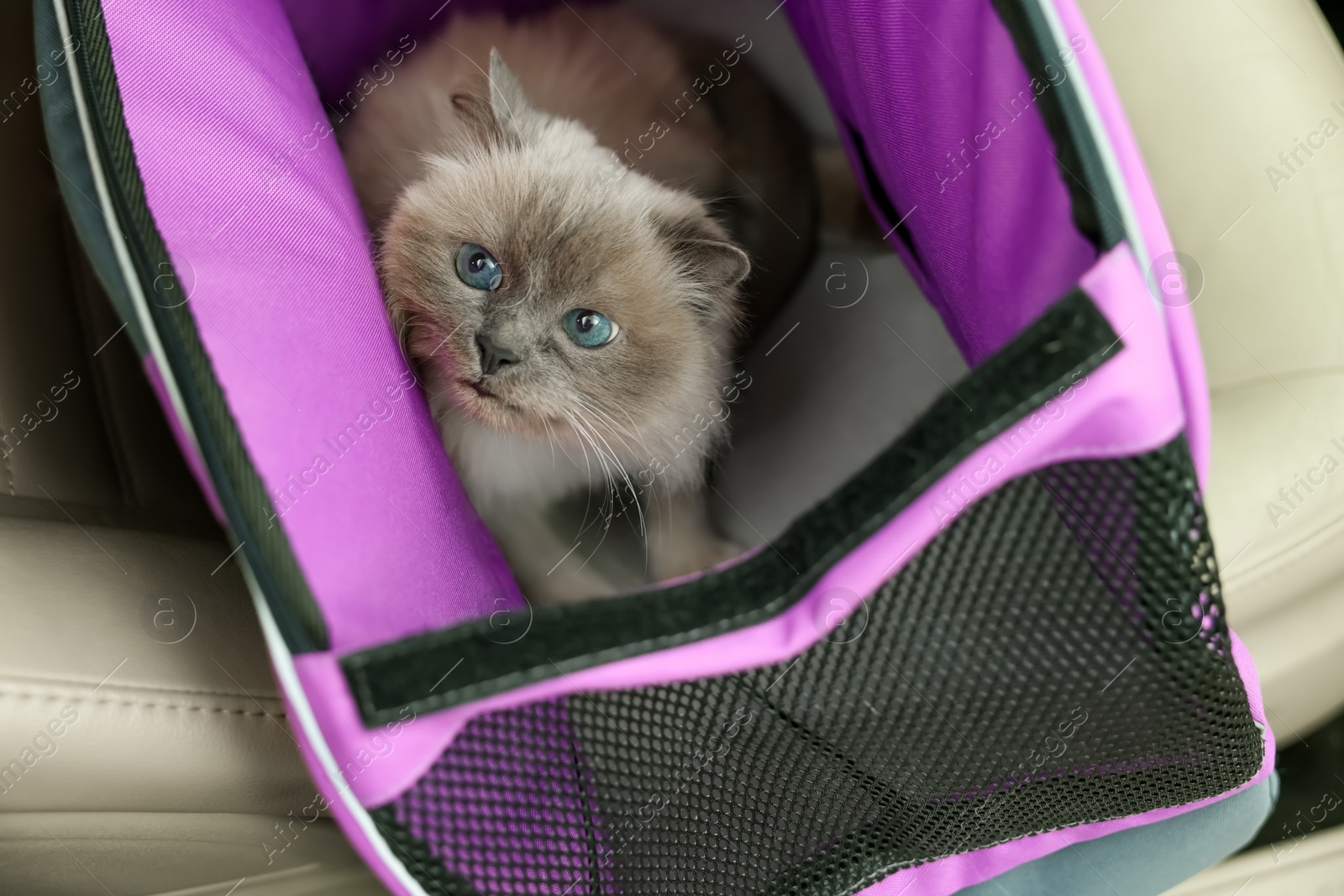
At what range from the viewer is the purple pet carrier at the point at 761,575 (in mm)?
583

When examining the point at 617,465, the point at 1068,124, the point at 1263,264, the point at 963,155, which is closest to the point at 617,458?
the point at 617,465

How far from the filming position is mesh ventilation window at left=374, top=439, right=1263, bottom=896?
0.62 meters

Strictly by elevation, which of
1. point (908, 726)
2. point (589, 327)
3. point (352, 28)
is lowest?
point (908, 726)

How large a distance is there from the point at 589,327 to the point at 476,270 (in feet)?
0.52

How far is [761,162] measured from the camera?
4.96 feet

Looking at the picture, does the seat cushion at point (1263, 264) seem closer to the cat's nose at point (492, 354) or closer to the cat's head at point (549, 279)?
the cat's head at point (549, 279)

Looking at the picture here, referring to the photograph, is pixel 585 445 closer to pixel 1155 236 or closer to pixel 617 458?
pixel 617 458

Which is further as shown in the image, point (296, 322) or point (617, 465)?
point (617, 465)

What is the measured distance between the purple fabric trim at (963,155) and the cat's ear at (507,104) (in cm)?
42

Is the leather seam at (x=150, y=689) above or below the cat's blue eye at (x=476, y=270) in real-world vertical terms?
below

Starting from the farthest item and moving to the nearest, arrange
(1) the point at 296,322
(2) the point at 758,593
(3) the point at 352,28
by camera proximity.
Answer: (3) the point at 352,28 → (1) the point at 296,322 → (2) the point at 758,593

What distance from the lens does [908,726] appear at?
2.28 ft

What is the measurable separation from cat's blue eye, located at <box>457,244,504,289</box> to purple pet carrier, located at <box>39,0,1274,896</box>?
0.17 meters

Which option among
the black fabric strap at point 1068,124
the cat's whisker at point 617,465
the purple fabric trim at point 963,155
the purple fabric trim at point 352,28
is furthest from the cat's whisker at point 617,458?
the purple fabric trim at point 352,28
